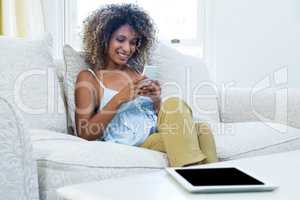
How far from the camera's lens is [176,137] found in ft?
4.44

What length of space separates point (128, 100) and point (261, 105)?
69 centimetres

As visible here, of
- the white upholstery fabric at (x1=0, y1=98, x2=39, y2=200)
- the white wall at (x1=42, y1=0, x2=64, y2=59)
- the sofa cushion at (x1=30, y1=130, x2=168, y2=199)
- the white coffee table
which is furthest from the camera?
the white wall at (x1=42, y1=0, x2=64, y2=59)

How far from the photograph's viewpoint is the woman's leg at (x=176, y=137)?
1320 mm

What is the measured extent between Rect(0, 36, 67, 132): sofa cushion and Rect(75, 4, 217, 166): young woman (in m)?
0.10

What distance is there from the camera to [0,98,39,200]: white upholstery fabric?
3.47 ft

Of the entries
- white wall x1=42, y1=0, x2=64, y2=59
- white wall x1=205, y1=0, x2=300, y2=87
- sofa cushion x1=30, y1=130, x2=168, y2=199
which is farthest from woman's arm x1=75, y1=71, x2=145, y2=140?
white wall x1=42, y1=0, x2=64, y2=59

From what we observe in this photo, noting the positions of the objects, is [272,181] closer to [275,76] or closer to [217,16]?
[275,76]

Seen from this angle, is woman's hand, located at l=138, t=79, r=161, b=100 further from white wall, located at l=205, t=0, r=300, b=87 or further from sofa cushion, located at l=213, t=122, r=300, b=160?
white wall, located at l=205, t=0, r=300, b=87

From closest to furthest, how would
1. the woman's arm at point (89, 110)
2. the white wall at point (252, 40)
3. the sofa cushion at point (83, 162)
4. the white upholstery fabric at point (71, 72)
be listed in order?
the sofa cushion at point (83, 162) < the woman's arm at point (89, 110) < the white upholstery fabric at point (71, 72) < the white wall at point (252, 40)

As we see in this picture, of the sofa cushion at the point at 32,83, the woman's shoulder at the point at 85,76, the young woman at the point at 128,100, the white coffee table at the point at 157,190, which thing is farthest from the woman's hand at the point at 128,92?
the white coffee table at the point at 157,190

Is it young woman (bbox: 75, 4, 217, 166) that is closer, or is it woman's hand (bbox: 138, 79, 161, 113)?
young woman (bbox: 75, 4, 217, 166)

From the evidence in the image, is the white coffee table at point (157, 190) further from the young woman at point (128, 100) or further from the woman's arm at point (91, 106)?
the woman's arm at point (91, 106)

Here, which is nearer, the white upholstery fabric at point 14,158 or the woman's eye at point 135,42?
the white upholstery fabric at point 14,158

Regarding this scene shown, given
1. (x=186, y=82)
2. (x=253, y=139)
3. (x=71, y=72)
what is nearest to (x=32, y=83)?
(x=71, y=72)
